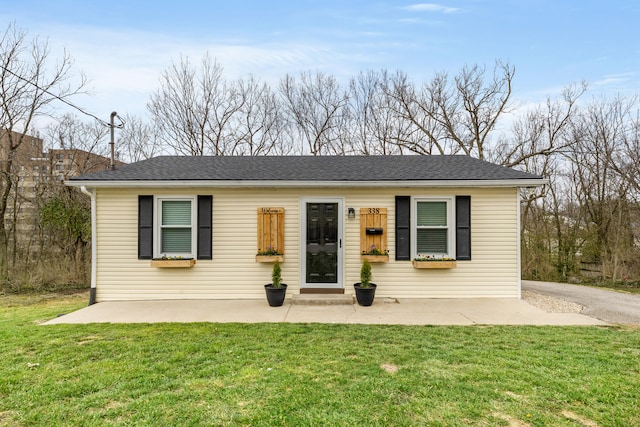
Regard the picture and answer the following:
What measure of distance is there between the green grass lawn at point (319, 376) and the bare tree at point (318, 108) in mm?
12053

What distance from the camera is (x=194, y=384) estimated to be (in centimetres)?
286

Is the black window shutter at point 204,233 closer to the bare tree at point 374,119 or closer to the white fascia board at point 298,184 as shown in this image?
the white fascia board at point 298,184

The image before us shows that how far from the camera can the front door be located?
6.56 m

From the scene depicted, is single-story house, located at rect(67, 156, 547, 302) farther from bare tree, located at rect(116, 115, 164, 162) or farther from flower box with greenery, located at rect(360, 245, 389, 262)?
bare tree, located at rect(116, 115, 164, 162)

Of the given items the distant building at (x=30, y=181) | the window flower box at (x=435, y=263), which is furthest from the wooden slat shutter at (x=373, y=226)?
the distant building at (x=30, y=181)

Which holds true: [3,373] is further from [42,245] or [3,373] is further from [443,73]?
[443,73]

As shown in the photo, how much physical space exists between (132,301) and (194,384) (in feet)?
14.4

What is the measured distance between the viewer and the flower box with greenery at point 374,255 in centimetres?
641

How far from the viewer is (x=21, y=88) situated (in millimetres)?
9648

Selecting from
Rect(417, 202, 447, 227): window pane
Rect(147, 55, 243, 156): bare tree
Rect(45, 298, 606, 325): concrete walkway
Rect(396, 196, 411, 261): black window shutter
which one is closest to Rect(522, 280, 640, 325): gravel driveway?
Rect(45, 298, 606, 325): concrete walkway

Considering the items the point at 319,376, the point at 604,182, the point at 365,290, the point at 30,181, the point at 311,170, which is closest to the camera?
the point at 319,376

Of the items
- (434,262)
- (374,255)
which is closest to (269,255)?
(374,255)

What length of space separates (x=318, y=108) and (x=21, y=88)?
10704 millimetres

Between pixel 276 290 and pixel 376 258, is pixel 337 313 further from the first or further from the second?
pixel 376 258
